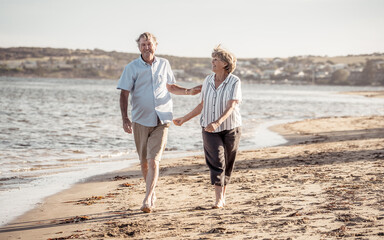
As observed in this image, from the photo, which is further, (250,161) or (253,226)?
(250,161)

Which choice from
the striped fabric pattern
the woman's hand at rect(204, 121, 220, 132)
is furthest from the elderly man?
the woman's hand at rect(204, 121, 220, 132)

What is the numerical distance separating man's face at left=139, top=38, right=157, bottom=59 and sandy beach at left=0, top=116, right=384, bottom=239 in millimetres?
1831

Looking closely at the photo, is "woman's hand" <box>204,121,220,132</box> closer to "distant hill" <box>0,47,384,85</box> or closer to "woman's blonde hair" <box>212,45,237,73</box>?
"woman's blonde hair" <box>212,45,237,73</box>

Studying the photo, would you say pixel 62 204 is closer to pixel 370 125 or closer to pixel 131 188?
pixel 131 188

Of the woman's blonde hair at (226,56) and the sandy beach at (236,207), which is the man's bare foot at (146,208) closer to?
the sandy beach at (236,207)

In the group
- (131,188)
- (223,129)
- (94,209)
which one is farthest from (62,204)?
(223,129)

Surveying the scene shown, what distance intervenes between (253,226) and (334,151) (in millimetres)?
6181

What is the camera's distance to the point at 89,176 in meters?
8.36

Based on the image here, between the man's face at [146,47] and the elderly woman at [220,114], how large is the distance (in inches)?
27.8

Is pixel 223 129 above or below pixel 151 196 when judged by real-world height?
above

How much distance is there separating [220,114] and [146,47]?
1143 millimetres

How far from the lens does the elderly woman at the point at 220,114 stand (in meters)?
4.94

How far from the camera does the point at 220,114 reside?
4.98m

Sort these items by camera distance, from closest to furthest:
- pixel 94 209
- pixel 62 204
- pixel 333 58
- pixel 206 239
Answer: pixel 206 239 < pixel 94 209 < pixel 62 204 < pixel 333 58
